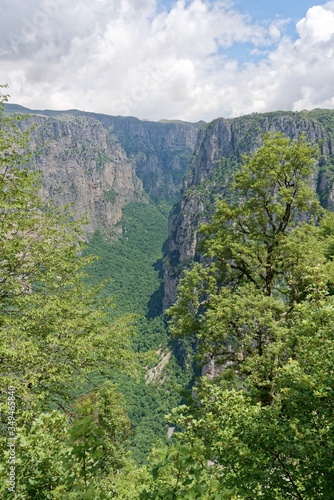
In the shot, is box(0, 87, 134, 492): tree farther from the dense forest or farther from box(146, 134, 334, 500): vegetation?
box(146, 134, 334, 500): vegetation

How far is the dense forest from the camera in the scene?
6234 millimetres

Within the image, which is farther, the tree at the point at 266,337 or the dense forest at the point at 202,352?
the tree at the point at 266,337

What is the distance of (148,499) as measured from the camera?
5418mm

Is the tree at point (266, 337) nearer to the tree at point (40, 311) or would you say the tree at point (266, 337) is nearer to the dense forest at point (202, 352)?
the dense forest at point (202, 352)

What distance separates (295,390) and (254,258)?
1082 cm

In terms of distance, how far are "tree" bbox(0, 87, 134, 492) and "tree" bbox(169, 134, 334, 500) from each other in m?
4.15

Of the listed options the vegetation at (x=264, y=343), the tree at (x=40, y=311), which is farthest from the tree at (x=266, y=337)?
the tree at (x=40, y=311)

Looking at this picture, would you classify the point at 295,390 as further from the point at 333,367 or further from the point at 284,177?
the point at 284,177

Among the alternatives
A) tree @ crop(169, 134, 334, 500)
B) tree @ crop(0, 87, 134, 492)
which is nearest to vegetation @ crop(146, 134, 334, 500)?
tree @ crop(169, 134, 334, 500)

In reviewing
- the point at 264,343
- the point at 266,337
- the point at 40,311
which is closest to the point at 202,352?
the point at 264,343

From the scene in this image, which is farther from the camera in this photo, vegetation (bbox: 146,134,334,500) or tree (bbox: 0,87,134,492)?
tree (bbox: 0,87,134,492)

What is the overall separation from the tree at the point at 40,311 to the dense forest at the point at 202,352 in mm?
65

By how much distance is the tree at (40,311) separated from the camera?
11750 mm

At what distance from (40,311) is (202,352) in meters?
7.62
